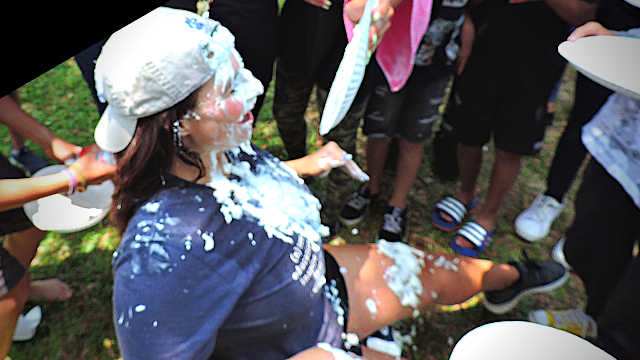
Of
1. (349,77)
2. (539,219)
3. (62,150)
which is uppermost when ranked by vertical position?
(349,77)

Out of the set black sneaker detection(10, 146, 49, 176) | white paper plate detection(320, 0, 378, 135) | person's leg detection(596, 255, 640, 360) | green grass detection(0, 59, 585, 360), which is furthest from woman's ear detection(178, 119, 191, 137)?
black sneaker detection(10, 146, 49, 176)

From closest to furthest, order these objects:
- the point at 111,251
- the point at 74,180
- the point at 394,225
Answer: the point at 74,180 < the point at 111,251 < the point at 394,225

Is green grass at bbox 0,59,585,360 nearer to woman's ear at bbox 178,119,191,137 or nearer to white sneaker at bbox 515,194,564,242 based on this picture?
white sneaker at bbox 515,194,564,242

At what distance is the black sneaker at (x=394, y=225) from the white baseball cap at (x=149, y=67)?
5.98 ft

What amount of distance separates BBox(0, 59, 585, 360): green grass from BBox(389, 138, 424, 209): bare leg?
9.3 inches

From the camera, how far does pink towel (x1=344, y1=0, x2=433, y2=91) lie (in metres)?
1.57

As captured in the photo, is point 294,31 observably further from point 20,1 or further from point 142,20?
point 20,1

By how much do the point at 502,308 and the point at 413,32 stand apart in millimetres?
1528

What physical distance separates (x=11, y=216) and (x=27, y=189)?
2.39 feet

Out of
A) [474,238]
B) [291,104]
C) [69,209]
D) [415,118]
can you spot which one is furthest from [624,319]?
[69,209]

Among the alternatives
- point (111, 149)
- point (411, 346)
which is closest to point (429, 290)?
point (411, 346)

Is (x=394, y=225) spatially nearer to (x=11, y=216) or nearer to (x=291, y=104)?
(x=291, y=104)

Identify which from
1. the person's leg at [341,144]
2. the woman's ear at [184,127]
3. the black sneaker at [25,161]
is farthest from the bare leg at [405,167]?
the black sneaker at [25,161]

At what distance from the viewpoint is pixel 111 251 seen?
103 inches
